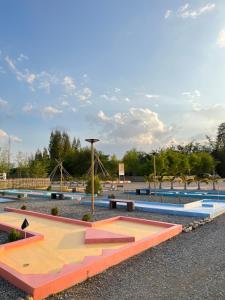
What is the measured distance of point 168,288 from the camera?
3426 mm

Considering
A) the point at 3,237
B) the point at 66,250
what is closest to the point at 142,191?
the point at 3,237

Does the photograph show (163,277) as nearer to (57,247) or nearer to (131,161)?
(57,247)

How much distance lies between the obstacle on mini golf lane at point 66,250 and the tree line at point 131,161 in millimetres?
13471

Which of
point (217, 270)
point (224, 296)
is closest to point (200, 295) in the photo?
point (224, 296)

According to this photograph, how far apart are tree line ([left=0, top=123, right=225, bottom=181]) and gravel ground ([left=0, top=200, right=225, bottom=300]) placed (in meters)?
15.1

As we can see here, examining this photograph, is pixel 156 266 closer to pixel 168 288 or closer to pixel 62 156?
pixel 168 288

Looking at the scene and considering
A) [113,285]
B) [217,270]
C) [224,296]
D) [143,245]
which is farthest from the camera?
[143,245]

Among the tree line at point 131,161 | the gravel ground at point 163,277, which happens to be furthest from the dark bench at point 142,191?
the gravel ground at point 163,277

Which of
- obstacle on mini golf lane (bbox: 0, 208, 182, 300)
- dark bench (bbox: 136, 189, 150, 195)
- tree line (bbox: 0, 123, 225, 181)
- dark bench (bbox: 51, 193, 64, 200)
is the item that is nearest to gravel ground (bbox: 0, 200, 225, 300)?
obstacle on mini golf lane (bbox: 0, 208, 182, 300)

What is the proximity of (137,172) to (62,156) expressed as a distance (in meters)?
13.2

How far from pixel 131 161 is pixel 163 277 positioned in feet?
116

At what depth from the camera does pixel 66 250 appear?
4.84 m

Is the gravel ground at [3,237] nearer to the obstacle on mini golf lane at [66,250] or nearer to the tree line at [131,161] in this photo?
the obstacle on mini golf lane at [66,250]

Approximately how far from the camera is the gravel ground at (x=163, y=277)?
3.25 m
